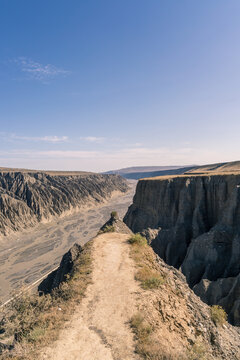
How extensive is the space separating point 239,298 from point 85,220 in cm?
6761

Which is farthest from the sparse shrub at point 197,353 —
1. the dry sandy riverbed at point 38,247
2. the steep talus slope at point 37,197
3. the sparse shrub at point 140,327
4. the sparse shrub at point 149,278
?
the steep talus slope at point 37,197

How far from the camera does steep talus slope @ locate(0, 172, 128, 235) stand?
69.7 meters

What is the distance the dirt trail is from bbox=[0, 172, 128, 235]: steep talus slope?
6292 cm

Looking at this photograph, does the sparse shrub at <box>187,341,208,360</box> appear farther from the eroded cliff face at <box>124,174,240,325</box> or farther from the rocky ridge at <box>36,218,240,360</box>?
the eroded cliff face at <box>124,174,240,325</box>

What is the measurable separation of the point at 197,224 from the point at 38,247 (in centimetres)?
4206

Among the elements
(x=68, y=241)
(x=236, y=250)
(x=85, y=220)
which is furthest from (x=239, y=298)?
(x=85, y=220)

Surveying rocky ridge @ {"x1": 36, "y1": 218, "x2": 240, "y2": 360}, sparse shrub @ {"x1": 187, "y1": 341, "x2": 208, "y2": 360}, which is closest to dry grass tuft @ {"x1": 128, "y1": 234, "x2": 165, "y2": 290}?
rocky ridge @ {"x1": 36, "y1": 218, "x2": 240, "y2": 360}

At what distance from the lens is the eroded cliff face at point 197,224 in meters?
22.2

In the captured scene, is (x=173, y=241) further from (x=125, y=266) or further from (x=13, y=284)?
(x=13, y=284)

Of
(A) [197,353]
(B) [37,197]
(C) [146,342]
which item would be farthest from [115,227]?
(B) [37,197]

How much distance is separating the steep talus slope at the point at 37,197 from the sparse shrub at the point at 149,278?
2511 inches

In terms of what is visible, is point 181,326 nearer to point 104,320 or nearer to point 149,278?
point 149,278

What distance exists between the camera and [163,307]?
26.8 ft

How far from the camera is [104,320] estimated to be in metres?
7.55
